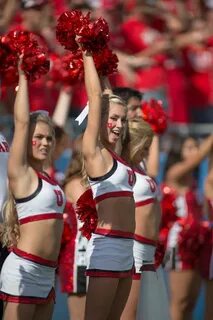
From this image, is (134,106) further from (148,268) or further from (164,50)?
(164,50)

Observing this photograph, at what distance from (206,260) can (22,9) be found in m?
2.65

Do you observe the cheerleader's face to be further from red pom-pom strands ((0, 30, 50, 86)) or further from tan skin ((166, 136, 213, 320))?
red pom-pom strands ((0, 30, 50, 86))

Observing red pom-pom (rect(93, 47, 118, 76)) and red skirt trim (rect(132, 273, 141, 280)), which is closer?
red pom-pom (rect(93, 47, 118, 76))

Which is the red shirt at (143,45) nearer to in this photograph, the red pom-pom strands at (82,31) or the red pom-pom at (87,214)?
the red pom-pom at (87,214)

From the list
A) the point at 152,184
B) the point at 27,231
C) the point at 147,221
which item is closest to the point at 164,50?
the point at 152,184

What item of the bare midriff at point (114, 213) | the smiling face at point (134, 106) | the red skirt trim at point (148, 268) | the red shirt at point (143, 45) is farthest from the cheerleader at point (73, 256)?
the red shirt at point (143, 45)

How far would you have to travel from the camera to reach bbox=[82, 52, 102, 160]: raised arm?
5344 millimetres

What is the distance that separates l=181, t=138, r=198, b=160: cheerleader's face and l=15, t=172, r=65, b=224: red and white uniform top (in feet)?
8.70

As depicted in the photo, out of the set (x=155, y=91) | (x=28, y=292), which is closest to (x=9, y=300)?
(x=28, y=292)

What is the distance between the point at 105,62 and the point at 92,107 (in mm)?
548

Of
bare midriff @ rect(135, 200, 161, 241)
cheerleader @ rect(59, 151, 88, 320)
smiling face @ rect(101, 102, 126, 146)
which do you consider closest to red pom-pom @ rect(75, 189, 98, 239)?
smiling face @ rect(101, 102, 126, 146)

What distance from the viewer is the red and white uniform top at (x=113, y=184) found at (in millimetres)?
5512

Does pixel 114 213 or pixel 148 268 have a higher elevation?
pixel 114 213

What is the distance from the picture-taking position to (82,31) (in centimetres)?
536
